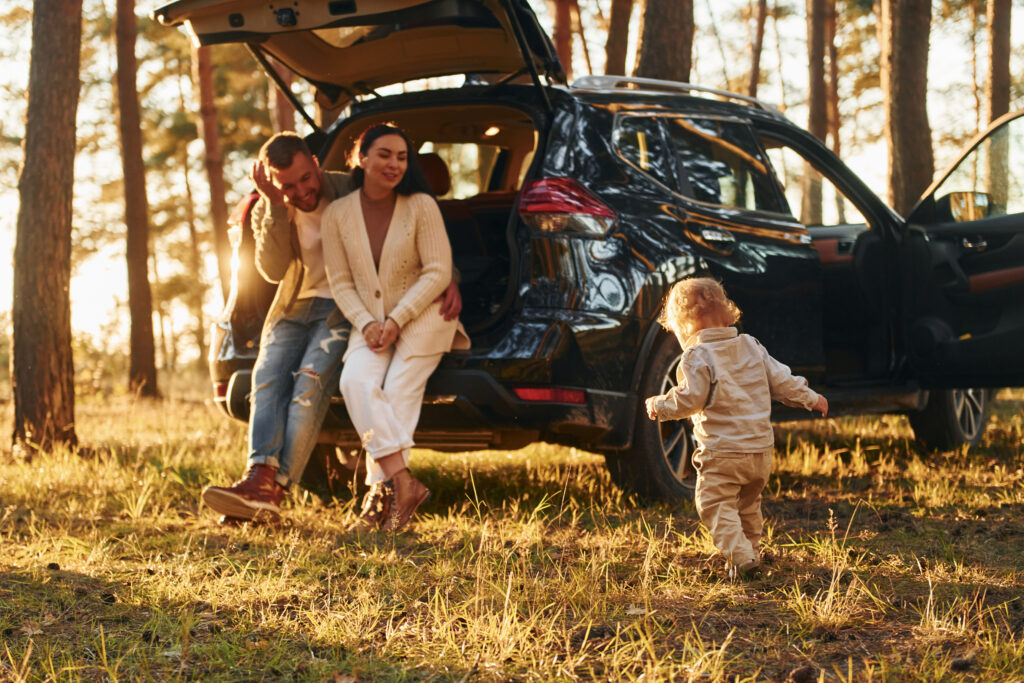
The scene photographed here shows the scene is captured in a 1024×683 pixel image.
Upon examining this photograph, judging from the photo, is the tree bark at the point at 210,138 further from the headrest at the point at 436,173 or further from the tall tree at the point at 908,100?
the headrest at the point at 436,173

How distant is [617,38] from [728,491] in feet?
27.7

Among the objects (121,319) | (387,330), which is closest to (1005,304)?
(387,330)

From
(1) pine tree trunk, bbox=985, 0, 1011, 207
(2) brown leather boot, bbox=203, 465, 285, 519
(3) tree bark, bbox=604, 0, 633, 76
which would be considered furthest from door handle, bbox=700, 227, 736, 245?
(1) pine tree trunk, bbox=985, 0, 1011, 207

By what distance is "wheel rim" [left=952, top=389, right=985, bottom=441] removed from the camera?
7.01 m

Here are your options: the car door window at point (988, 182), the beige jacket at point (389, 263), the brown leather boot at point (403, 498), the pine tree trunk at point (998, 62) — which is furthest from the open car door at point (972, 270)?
the pine tree trunk at point (998, 62)

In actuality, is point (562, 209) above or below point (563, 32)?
below

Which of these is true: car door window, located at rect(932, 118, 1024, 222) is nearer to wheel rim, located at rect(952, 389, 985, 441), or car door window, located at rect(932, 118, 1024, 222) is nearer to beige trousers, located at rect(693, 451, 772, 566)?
wheel rim, located at rect(952, 389, 985, 441)

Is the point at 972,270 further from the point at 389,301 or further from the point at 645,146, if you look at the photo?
the point at 389,301

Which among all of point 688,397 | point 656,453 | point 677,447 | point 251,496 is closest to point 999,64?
point 677,447

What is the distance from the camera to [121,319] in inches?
1362

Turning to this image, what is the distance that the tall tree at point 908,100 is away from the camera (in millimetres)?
9805

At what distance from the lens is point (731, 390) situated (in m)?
4.00

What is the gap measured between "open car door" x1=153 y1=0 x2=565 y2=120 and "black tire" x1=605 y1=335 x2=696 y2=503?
1338 mm

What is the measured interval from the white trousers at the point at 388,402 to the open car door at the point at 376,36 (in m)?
1.35
